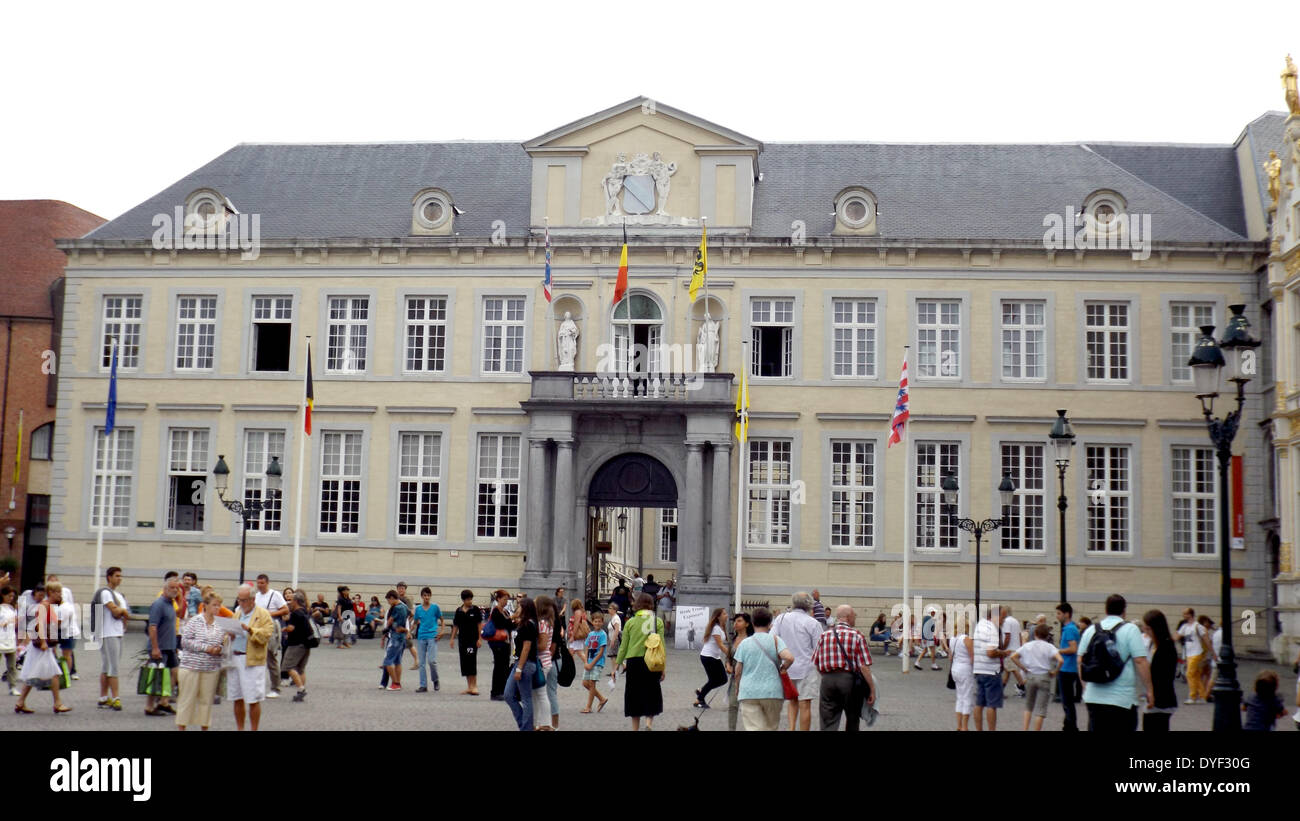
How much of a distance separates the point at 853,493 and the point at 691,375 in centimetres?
553

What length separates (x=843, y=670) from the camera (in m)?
14.9

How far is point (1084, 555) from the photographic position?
38.9 meters

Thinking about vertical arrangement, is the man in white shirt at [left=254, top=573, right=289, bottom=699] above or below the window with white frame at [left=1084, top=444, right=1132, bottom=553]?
below

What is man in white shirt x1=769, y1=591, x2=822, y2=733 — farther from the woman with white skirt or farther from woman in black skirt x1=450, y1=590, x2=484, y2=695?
woman in black skirt x1=450, y1=590, x2=484, y2=695

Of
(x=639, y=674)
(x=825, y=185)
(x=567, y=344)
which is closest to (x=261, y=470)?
(x=567, y=344)

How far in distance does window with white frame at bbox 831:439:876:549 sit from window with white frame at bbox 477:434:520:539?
8.86 metres

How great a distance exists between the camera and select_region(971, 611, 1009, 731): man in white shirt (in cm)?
1781

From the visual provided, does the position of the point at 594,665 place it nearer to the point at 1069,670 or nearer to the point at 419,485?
the point at 1069,670

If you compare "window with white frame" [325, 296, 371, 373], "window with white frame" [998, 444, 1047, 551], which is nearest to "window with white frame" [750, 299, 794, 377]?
"window with white frame" [998, 444, 1047, 551]

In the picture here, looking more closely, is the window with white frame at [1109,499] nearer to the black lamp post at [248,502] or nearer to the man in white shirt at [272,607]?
the black lamp post at [248,502]

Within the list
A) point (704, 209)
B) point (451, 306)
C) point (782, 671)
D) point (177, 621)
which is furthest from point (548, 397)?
point (782, 671)

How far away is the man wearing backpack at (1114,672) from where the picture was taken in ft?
44.4

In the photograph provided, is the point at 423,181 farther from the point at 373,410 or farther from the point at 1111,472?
the point at 1111,472

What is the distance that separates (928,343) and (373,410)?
15.7 metres
